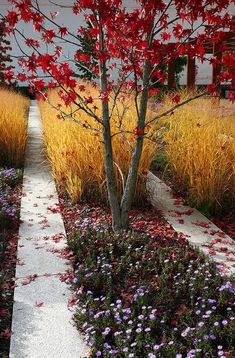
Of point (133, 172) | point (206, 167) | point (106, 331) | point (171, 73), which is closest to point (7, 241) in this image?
point (133, 172)

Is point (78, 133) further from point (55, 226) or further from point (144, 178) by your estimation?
point (55, 226)

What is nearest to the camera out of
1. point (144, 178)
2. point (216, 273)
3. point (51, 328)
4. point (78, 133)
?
point (51, 328)

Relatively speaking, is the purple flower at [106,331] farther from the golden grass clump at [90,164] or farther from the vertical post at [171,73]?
the vertical post at [171,73]

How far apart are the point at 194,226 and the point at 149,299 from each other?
1.11m

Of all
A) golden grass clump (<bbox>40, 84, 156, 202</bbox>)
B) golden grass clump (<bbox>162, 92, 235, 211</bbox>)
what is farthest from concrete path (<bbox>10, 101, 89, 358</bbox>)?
golden grass clump (<bbox>162, 92, 235, 211</bbox>)

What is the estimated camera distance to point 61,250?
2807mm

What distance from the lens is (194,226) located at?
3174 mm

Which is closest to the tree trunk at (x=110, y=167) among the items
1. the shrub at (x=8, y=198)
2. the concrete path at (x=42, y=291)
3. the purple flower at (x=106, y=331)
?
the concrete path at (x=42, y=291)

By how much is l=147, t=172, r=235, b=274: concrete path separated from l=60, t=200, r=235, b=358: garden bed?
0.12 metres

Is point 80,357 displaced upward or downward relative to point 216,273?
downward

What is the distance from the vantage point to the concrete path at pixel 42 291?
6.23 feet

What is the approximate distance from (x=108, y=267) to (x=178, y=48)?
1271 mm

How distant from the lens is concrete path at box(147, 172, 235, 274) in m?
2.73

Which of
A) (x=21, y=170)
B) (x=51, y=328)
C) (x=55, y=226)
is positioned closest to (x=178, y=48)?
(x=55, y=226)
